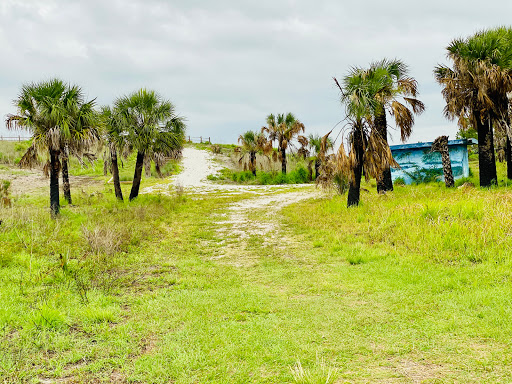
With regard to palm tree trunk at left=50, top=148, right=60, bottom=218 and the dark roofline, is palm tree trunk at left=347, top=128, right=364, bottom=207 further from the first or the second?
the dark roofline

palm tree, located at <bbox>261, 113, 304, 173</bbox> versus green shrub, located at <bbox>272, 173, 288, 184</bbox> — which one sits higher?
palm tree, located at <bbox>261, 113, 304, 173</bbox>

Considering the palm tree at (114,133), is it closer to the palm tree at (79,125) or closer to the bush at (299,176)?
the palm tree at (79,125)

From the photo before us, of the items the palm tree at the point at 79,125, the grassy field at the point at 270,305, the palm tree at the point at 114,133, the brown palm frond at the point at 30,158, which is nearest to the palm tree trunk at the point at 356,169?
the grassy field at the point at 270,305

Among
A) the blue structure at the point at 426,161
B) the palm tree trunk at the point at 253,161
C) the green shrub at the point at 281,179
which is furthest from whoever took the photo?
the palm tree trunk at the point at 253,161

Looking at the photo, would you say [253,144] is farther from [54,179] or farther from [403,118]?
[54,179]

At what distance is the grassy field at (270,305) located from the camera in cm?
343

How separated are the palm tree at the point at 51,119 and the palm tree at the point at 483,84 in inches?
709

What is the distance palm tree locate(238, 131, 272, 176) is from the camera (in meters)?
37.3

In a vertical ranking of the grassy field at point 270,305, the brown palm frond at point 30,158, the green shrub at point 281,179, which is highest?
the brown palm frond at point 30,158

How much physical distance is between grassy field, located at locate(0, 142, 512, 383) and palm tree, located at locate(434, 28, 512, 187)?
30.8 feet

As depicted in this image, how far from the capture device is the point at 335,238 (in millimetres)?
9539

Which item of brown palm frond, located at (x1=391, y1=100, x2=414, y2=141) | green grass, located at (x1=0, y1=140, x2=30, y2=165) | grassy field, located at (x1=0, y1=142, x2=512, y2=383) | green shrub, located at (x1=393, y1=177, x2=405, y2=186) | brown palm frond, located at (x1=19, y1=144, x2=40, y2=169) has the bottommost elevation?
grassy field, located at (x1=0, y1=142, x2=512, y2=383)

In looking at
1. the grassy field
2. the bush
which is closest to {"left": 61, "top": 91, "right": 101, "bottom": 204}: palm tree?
the grassy field

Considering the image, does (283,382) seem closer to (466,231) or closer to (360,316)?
(360,316)
